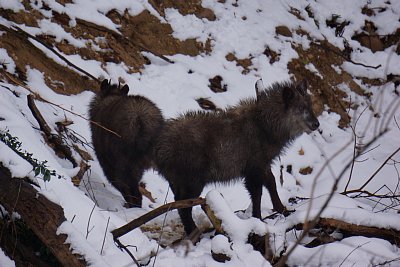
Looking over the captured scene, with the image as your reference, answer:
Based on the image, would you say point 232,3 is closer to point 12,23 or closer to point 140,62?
point 140,62

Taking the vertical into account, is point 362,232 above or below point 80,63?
below

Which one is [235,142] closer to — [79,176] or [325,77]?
[79,176]

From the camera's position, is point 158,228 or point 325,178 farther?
point 325,178

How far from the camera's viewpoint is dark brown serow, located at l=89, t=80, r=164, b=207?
6.28 meters

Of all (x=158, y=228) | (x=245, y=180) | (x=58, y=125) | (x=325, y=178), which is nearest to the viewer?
(x=158, y=228)

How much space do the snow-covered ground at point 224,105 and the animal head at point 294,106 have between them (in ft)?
2.87

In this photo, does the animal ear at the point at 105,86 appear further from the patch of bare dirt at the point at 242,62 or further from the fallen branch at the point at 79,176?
the patch of bare dirt at the point at 242,62

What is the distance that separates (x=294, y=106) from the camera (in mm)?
6891

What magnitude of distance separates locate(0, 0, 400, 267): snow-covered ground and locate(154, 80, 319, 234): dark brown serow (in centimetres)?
36

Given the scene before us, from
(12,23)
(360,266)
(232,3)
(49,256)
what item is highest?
(232,3)

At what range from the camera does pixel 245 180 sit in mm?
6633

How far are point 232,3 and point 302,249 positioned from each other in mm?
8137

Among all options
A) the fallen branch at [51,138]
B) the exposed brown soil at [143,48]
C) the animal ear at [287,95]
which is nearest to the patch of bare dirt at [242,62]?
the exposed brown soil at [143,48]

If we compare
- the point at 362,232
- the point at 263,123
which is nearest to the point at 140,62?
the point at 263,123
